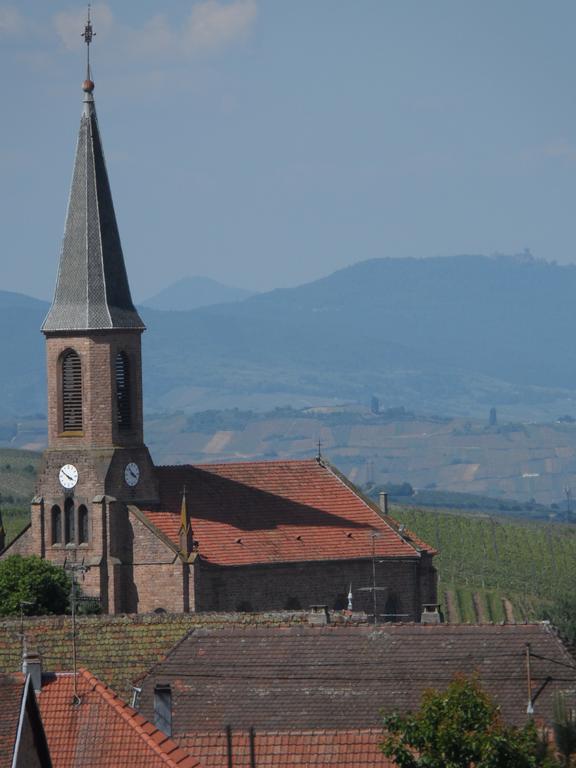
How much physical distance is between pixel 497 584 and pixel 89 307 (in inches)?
1520

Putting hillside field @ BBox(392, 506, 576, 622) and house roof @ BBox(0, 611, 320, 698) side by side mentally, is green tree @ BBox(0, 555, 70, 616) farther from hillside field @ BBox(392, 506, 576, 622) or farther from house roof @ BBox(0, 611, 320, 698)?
hillside field @ BBox(392, 506, 576, 622)

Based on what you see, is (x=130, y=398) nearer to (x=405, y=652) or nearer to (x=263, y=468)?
(x=263, y=468)

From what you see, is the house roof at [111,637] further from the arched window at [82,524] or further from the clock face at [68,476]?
the clock face at [68,476]

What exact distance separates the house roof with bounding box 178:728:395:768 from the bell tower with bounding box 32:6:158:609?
33.0m

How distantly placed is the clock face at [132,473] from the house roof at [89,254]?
13.9 ft

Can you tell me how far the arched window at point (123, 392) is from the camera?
Answer: 7700 cm

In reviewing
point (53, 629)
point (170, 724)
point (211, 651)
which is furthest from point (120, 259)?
point (170, 724)

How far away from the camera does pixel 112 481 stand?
7644 centimetres

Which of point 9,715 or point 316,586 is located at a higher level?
point 316,586

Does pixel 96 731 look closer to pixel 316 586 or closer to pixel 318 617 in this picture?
pixel 318 617

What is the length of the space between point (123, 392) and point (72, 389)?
1.59m

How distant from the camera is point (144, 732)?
39625 millimetres

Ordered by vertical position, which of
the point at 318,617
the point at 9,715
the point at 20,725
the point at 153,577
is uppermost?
the point at 153,577

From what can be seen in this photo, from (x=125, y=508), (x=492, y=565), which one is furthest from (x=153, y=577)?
(x=492, y=565)
